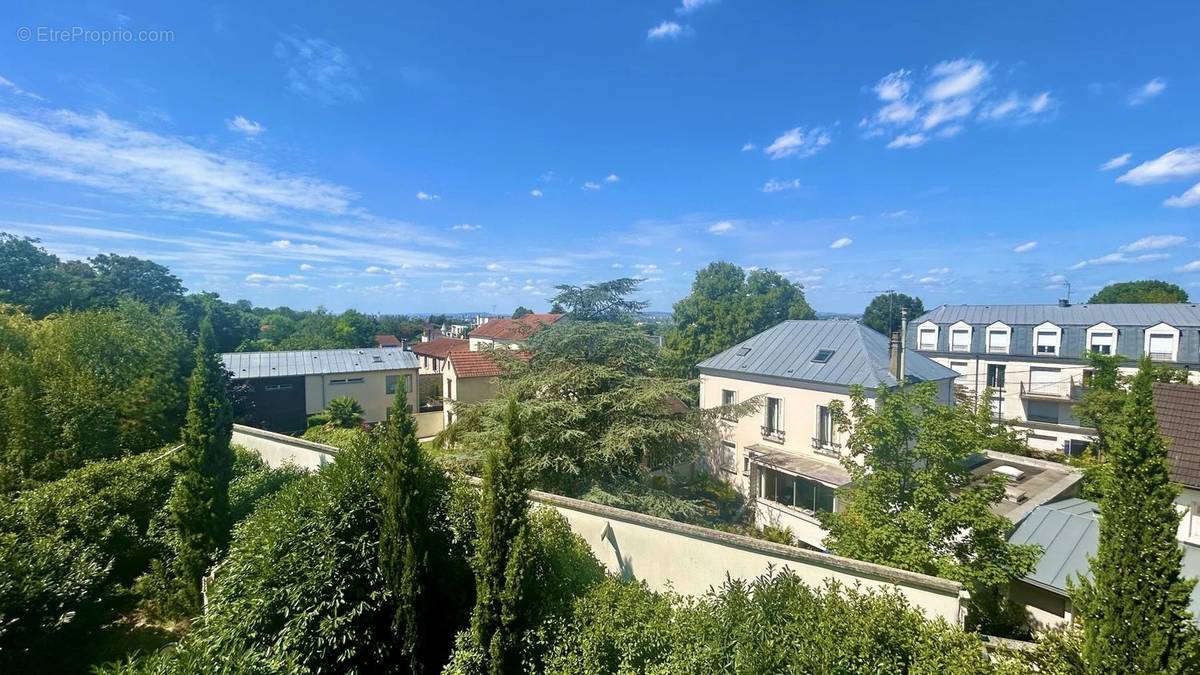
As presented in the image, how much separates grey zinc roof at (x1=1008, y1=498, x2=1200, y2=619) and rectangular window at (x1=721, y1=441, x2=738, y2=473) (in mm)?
9079

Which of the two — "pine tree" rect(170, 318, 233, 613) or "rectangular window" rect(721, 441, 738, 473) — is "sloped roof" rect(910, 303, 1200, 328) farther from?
"pine tree" rect(170, 318, 233, 613)

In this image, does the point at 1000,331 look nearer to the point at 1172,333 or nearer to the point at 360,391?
the point at 1172,333

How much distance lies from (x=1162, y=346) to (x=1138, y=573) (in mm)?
32471

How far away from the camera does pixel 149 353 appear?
14930 mm

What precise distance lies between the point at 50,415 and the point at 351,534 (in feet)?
38.4

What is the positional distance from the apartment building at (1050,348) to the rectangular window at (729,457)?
1352 centimetres

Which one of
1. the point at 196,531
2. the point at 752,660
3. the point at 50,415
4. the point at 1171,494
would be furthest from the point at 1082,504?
the point at 50,415

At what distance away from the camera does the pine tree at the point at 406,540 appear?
21.3 ft

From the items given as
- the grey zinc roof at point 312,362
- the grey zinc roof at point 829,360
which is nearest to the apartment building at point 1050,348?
the grey zinc roof at point 829,360

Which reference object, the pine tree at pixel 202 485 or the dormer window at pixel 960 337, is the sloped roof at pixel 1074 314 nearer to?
the dormer window at pixel 960 337

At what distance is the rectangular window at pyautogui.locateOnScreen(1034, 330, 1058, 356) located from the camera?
27.4 meters

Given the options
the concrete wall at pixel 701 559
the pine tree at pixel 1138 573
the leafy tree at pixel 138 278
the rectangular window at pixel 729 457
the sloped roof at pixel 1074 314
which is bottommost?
the rectangular window at pixel 729 457

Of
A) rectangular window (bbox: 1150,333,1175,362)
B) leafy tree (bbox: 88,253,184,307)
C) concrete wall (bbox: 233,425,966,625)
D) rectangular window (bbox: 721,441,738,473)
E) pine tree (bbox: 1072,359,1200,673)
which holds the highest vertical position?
leafy tree (bbox: 88,253,184,307)

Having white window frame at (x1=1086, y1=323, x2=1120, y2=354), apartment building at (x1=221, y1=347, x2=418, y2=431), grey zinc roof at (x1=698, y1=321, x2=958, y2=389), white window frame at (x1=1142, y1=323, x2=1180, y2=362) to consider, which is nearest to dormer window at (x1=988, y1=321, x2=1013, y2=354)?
white window frame at (x1=1086, y1=323, x2=1120, y2=354)
